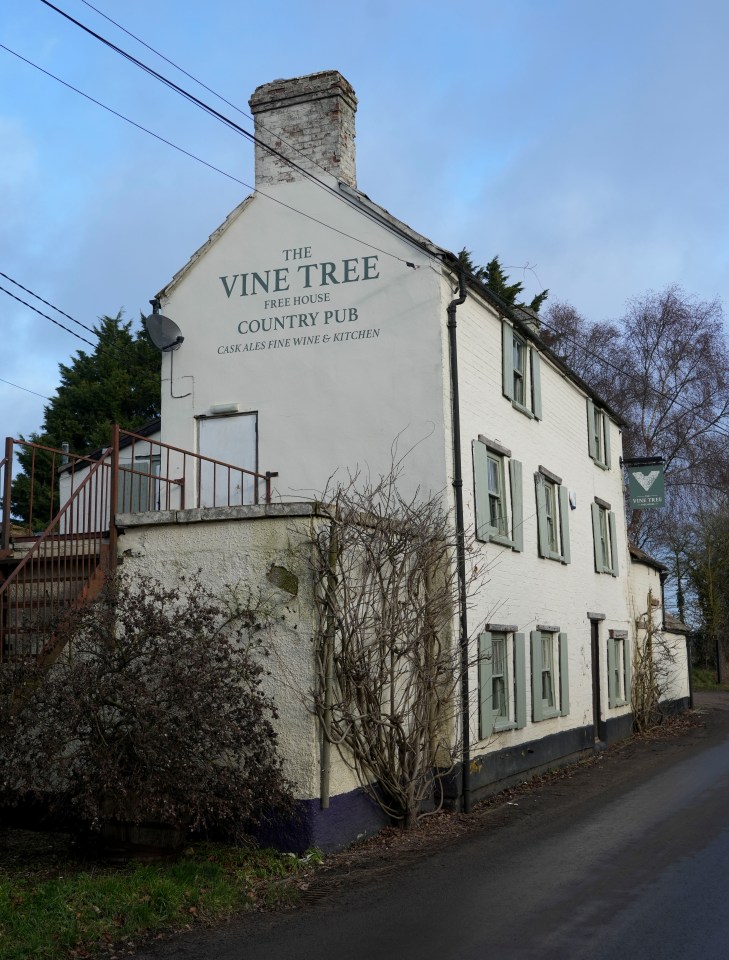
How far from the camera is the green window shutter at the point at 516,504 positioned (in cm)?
1620

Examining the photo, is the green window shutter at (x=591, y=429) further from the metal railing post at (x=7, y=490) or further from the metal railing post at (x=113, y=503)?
the metal railing post at (x=7, y=490)

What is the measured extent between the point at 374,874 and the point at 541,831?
2816mm

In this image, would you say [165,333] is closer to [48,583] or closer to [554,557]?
[48,583]

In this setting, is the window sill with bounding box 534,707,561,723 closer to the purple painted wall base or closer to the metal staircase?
the purple painted wall base

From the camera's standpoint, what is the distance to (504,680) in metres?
15.4

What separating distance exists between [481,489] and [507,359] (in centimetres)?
277

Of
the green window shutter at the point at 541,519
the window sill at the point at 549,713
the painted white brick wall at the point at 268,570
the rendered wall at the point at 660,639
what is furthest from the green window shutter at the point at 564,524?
the painted white brick wall at the point at 268,570

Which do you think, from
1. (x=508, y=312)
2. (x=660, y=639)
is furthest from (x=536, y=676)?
(x=660, y=639)

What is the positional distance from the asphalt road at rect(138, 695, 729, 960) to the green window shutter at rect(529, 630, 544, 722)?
3.49 metres

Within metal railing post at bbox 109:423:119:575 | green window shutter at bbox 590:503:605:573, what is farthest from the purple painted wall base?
green window shutter at bbox 590:503:605:573

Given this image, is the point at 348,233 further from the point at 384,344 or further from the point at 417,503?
the point at 417,503

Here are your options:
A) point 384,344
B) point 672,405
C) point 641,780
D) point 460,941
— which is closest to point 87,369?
point 672,405

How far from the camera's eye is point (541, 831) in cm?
1166

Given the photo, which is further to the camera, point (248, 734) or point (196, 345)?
point (196, 345)
